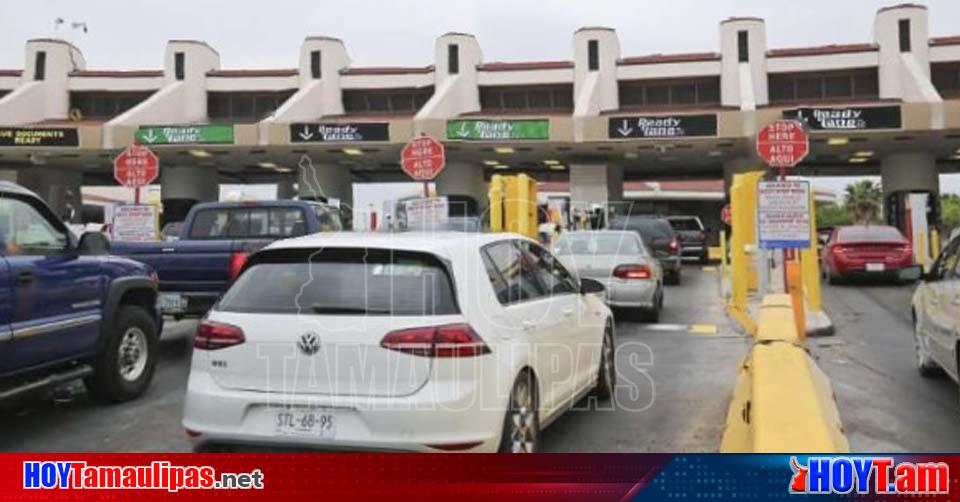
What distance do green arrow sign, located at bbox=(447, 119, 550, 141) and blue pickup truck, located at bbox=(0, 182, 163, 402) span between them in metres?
20.5

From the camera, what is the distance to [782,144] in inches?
453

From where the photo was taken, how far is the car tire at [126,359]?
22.4 ft

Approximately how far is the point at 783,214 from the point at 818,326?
165 cm

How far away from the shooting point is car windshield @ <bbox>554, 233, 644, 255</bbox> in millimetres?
12109

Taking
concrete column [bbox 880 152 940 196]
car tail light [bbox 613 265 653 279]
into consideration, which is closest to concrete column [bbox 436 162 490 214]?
concrete column [bbox 880 152 940 196]

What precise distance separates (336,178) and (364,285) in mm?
31449

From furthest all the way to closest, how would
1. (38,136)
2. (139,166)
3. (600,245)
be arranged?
(38,136) → (139,166) → (600,245)

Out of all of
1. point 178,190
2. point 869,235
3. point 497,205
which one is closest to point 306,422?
point 497,205

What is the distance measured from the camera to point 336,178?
116 ft

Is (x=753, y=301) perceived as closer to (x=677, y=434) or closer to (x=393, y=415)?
(x=677, y=434)

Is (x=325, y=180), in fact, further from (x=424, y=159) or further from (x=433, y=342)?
(x=433, y=342)

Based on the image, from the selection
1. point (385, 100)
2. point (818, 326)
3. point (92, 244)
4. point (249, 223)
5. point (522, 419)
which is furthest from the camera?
point (385, 100)

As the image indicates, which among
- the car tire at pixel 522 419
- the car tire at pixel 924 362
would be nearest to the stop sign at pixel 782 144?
the car tire at pixel 924 362

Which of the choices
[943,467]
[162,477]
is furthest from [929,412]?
[162,477]
